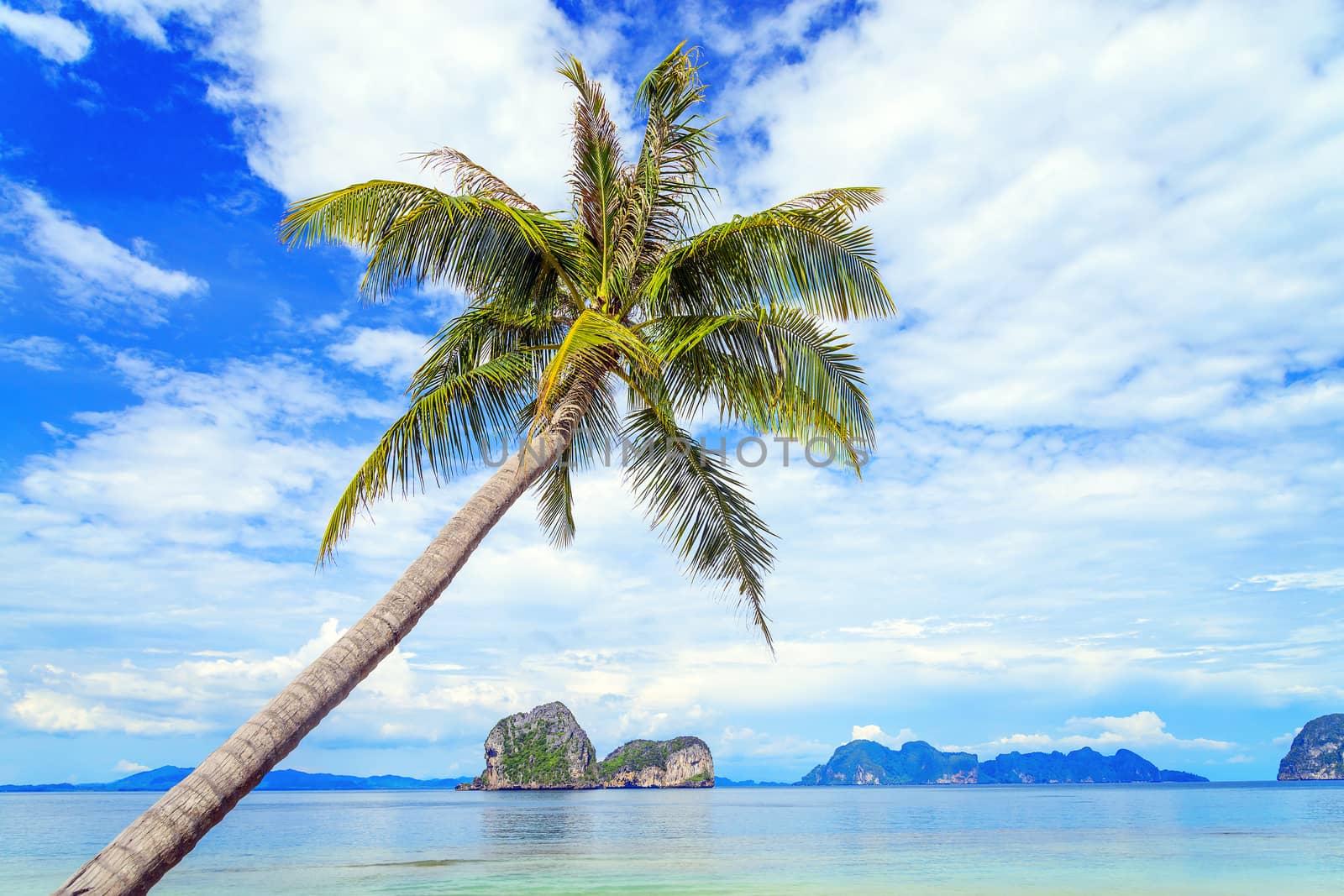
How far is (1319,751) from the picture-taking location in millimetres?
169500

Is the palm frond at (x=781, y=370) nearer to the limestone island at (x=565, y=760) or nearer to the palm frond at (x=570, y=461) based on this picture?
the palm frond at (x=570, y=461)

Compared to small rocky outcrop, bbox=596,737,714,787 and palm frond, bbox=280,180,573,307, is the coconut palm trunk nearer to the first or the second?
palm frond, bbox=280,180,573,307

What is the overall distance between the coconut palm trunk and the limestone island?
427ft

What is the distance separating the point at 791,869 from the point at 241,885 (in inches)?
576

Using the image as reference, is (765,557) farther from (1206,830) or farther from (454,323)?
→ (1206,830)

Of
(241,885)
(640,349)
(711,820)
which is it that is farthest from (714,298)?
(711,820)

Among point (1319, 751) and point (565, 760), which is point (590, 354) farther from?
point (1319, 751)

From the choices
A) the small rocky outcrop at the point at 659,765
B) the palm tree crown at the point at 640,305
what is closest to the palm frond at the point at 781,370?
the palm tree crown at the point at 640,305

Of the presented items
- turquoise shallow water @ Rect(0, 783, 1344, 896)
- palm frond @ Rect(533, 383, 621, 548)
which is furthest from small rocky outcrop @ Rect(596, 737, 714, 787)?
palm frond @ Rect(533, 383, 621, 548)

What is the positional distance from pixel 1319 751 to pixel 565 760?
15096cm

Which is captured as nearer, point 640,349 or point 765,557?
point 640,349

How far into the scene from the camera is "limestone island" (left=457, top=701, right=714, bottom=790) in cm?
13288

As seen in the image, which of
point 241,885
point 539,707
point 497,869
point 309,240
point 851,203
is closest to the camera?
point 309,240

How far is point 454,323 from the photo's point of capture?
8664 mm
